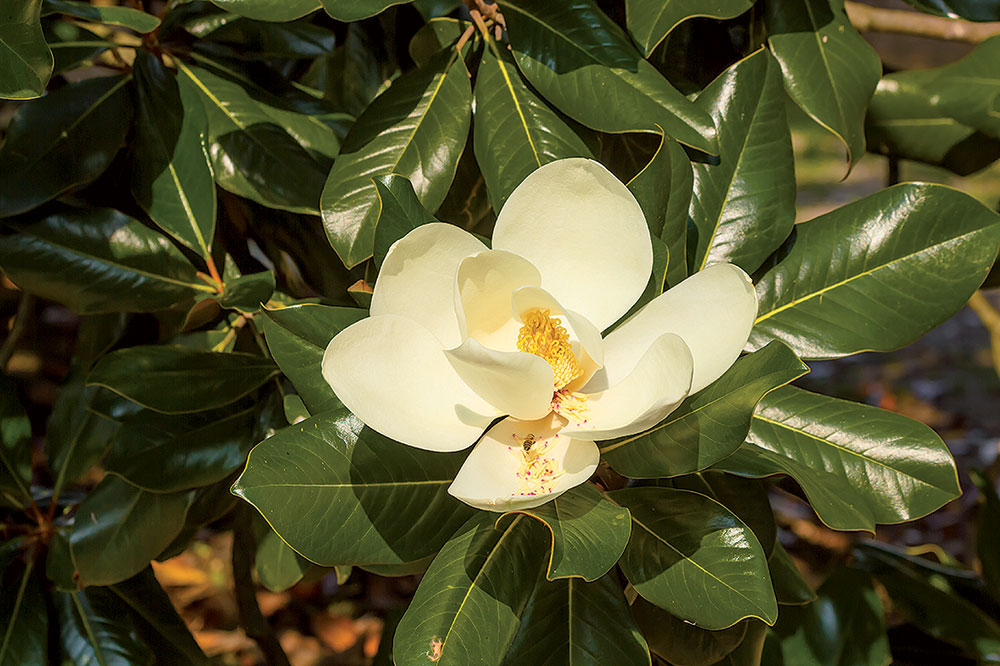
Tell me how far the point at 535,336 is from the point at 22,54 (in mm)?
495

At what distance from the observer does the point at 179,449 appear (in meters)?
1.01

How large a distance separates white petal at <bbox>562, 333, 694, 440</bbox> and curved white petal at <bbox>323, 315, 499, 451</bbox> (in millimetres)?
84

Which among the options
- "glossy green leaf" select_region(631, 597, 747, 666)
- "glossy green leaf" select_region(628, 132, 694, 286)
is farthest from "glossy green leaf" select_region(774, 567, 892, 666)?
"glossy green leaf" select_region(628, 132, 694, 286)

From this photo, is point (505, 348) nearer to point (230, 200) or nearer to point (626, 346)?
point (626, 346)

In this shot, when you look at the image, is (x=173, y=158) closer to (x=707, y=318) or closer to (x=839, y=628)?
(x=707, y=318)

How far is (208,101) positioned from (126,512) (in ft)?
1.64

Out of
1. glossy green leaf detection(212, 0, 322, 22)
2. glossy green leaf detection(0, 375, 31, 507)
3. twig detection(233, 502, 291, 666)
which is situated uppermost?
glossy green leaf detection(212, 0, 322, 22)

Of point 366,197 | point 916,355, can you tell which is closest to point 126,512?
point 366,197

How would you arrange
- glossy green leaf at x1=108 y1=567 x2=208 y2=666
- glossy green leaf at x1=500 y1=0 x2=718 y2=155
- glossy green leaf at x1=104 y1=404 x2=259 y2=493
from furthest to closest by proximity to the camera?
1. glossy green leaf at x1=108 y1=567 x2=208 y2=666
2. glossy green leaf at x1=104 y1=404 x2=259 y2=493
3. glossy green leaf at x1=500 y1=0 x2=718 y2=155

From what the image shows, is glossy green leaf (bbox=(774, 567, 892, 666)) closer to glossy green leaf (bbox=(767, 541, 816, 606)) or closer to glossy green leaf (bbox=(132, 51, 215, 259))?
glossy green leaf (bbox=(767, 541, 816, 606))

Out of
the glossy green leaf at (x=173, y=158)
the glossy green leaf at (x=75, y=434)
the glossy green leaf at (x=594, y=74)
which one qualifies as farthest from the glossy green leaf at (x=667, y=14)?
the glossy green leaf at (x=75, y=434)

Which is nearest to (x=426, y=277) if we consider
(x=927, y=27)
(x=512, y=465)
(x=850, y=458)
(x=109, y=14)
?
(x=512, y=465)

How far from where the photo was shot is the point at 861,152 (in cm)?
100

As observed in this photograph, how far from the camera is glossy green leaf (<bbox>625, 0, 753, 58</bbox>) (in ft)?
2.83
